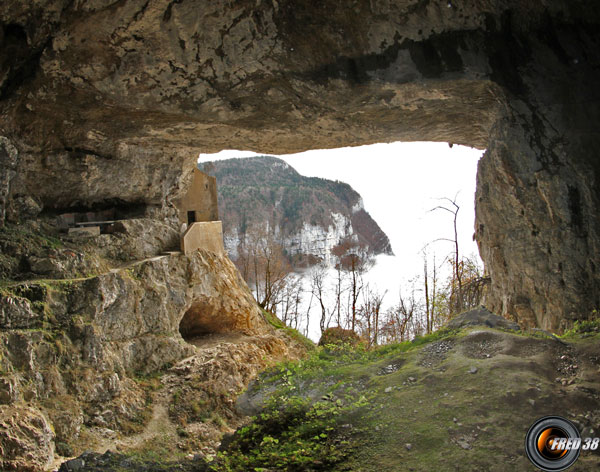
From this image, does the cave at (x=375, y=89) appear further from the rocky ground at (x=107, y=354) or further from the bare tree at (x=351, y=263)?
the bare tree at (x=351, y=263)

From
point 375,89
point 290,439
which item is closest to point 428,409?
point 290,439

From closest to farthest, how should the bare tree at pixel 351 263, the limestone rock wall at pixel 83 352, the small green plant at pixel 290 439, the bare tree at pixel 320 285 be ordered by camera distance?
the small green plant at pixel 290 439 → the limestone rock wall at pixel 83 352 → the bare tree at pixel 320 285 → the bare tree at pixel 351 263

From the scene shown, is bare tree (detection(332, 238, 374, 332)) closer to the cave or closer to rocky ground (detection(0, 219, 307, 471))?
rocky ground (detection(0, 219, 307, 471))

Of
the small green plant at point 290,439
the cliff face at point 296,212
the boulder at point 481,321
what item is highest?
the cliff face at point 296,212

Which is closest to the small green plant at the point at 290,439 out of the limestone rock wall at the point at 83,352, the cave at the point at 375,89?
the limestone rock wall at the point at 83,352

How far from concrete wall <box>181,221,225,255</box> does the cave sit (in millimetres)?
3493

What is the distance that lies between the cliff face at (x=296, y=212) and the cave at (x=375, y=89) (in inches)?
691

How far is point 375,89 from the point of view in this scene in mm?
6453

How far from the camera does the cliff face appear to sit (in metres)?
27.0

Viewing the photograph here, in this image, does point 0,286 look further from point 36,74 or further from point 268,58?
point 268,58

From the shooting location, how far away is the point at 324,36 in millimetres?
5957

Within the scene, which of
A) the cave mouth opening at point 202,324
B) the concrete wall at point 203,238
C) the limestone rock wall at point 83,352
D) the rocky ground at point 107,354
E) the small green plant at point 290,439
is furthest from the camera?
the cave mouth opening at point 202,324

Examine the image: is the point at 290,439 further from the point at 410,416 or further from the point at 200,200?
the point at 200,200

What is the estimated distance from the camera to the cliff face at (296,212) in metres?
27.0
